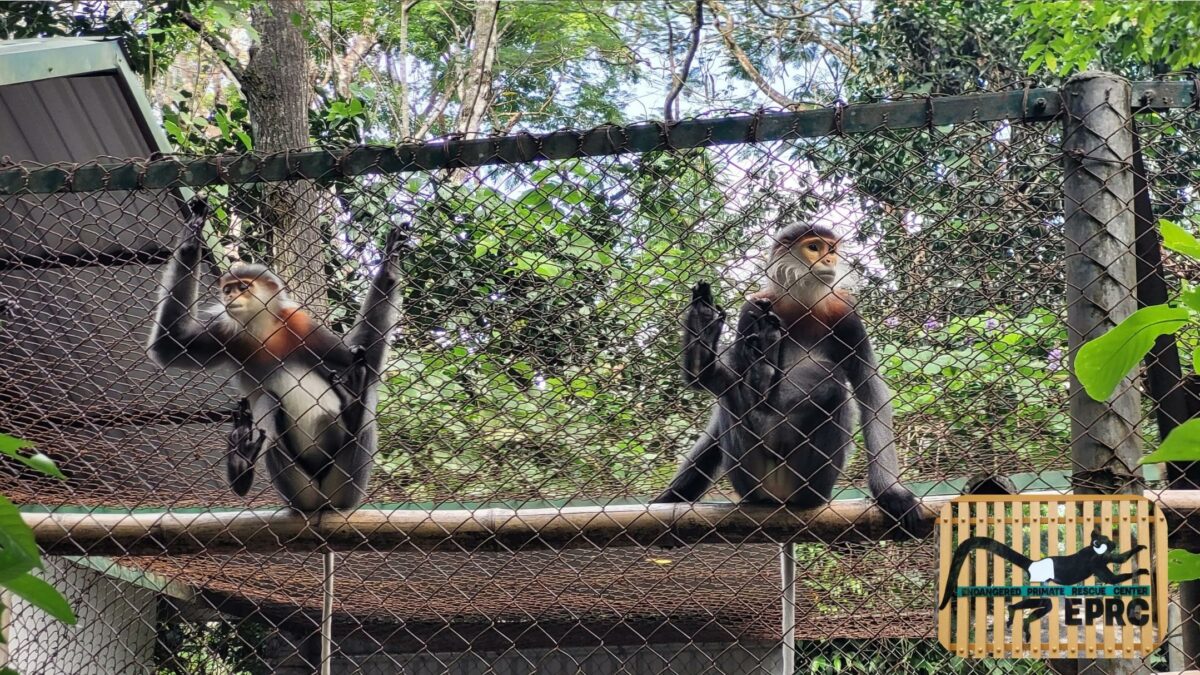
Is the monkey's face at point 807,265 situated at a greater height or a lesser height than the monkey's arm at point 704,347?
greater

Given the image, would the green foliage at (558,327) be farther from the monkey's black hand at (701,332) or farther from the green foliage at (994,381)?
the green foliage at (994,381)

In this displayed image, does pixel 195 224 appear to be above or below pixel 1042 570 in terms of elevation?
above

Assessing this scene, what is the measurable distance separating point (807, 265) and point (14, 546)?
231 centimetres

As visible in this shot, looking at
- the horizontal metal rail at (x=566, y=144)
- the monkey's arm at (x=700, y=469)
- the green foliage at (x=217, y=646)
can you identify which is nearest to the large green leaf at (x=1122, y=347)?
the horizontal metal rail at (x=566, y=144)

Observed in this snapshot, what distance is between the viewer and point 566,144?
2207 millimetres

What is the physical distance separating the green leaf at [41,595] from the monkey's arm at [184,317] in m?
1.84

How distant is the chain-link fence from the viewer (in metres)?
2.26

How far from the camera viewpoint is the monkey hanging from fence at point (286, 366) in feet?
9.76

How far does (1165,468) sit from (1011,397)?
516mm

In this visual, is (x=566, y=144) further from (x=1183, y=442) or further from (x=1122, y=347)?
(x=1183, y=442)

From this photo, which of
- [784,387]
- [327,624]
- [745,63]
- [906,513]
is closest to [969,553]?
[906,513]

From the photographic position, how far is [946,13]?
7777mm

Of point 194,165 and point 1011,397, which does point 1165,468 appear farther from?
point 194,165

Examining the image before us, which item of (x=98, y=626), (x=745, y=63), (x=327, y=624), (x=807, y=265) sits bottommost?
(x=98, y=626)
